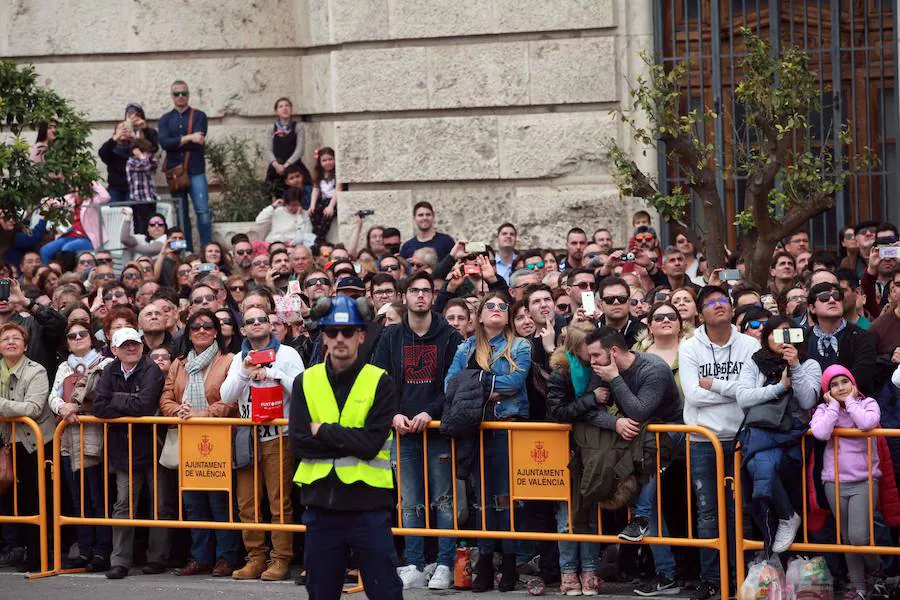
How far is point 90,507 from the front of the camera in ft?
37.0

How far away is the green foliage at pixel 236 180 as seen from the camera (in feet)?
59.4

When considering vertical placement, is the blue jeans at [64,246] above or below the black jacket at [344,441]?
above

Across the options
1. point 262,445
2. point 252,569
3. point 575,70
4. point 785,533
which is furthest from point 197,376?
point 575,70

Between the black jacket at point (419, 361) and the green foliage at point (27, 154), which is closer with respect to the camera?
the black jacket at point (419, 361)

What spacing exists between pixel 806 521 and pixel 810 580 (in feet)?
1.11

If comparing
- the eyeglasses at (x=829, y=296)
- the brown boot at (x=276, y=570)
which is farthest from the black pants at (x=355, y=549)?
the eyeglasses at (x=829, y=296)

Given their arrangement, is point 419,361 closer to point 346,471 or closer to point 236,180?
point 346,471

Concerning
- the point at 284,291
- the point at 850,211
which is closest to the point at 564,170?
the point at 850,211

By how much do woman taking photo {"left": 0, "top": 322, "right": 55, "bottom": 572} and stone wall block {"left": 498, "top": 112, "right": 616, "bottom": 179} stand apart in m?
6.44

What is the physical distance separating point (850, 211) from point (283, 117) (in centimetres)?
605

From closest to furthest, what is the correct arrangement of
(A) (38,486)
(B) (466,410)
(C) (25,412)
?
(B) (466,410), (C) (25,412), (A) (38,486)

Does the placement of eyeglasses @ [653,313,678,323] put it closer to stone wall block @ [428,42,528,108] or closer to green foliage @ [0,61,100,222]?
green foliage @ [0,61,100,222]

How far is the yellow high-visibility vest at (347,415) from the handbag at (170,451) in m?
2.86

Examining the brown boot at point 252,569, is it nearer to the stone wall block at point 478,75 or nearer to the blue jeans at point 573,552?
the blue jeans at point 573,552
